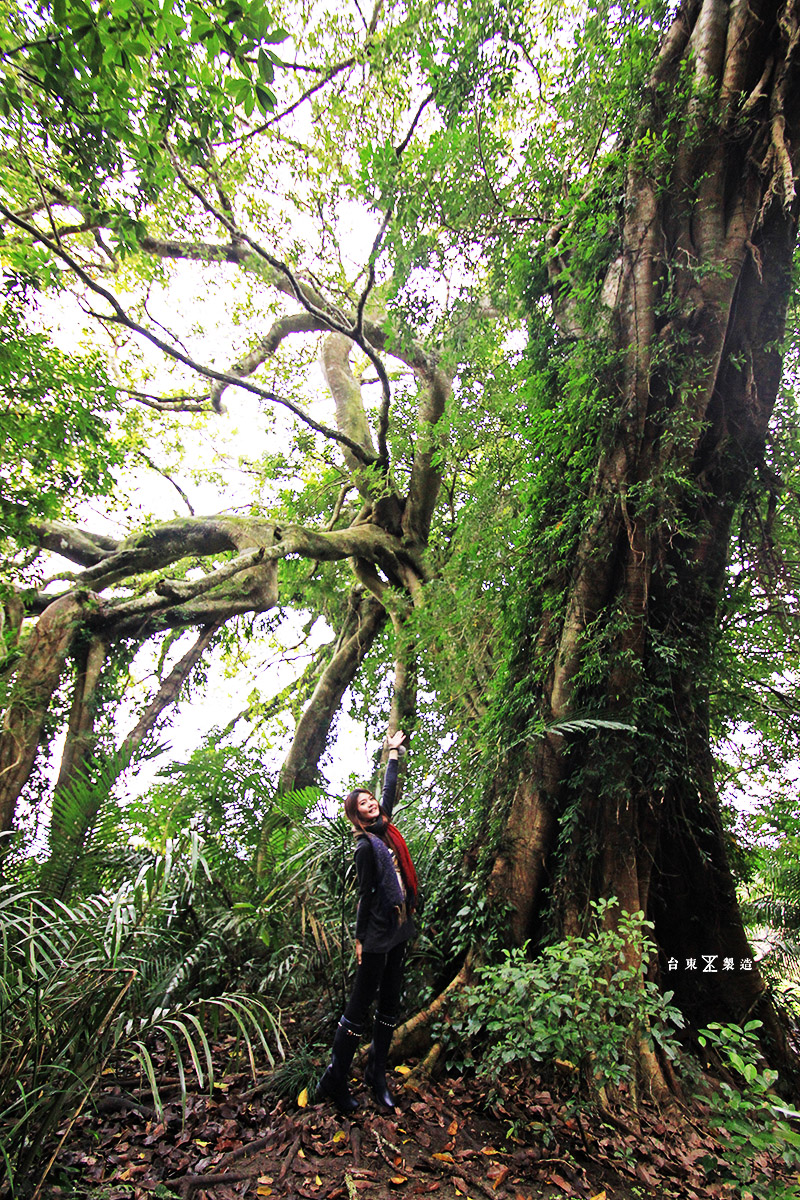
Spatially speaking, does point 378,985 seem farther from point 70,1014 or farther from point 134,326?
point 134,326

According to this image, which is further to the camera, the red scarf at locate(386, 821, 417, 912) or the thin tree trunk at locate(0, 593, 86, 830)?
the thin tree trunk at locate(0, 593, 86, 830)

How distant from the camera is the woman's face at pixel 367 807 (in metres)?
3.24

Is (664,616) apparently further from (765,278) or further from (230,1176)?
(230,1176)

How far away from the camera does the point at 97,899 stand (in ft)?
9.69

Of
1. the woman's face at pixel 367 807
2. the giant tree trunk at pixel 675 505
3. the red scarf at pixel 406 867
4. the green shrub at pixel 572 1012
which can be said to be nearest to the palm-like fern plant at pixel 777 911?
the giant tree trunk at pixel 675 505

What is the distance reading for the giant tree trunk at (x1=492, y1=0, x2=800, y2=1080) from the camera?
12.8 ft

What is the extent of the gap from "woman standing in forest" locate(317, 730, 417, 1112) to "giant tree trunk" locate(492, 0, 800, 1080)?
0.91 metres

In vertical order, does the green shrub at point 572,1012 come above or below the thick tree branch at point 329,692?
below

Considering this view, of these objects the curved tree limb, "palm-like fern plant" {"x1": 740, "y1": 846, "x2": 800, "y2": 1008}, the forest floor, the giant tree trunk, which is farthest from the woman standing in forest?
the curved tree limb

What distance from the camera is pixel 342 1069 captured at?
9.47ft

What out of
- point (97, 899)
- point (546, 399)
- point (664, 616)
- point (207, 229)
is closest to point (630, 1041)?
point (664, 616)

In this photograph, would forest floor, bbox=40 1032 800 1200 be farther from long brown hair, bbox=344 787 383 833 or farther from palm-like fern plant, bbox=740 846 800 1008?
palm-like fern plant, bbox=740 846 800 1008

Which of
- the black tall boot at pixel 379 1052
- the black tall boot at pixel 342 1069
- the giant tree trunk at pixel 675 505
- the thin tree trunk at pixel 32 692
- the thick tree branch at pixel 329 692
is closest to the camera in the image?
the black tall boot at pixel 342 1069

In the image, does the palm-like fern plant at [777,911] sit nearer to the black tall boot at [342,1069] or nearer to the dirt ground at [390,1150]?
the dirt ground at [390,1150]
